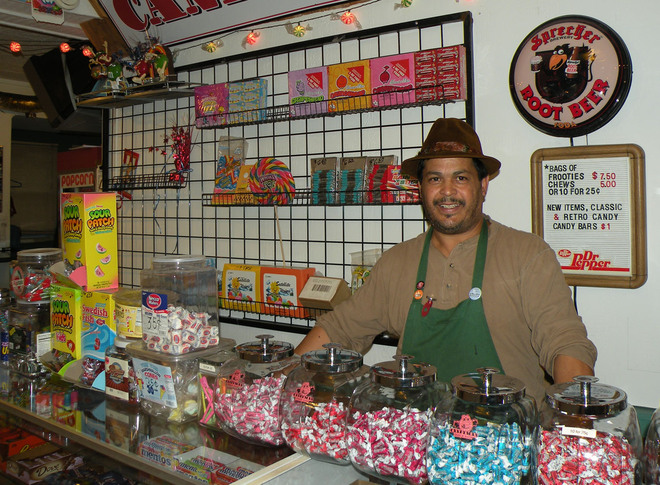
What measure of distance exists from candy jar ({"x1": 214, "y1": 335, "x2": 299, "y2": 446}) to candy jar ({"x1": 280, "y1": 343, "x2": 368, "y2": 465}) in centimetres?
11

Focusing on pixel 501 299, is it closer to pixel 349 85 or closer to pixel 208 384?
pixel 208 384

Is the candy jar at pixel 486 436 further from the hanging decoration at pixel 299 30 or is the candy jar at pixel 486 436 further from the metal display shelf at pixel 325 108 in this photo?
the hanging decoration at pixel 299 30

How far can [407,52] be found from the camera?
2.80 m

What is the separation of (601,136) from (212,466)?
191cm

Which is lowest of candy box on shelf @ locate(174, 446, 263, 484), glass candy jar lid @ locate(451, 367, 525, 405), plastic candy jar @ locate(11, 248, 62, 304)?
candy box on shelf @ locate(174, 446, 263, 484)

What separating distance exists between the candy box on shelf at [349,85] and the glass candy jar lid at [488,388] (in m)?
1.86

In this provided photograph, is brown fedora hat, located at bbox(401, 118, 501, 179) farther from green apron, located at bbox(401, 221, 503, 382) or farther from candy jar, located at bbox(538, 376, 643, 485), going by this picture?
candy jar, located at bbox(538, 376, 643, 485)

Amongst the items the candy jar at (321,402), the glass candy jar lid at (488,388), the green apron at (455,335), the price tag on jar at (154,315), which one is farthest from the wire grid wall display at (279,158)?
the glass candy jar lid at (488,388)

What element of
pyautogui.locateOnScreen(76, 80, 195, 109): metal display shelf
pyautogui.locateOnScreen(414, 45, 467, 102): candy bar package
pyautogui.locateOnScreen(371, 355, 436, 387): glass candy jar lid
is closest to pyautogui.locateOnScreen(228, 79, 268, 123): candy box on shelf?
pyautogui.locateOnScreen(76, 80, 195, 109): metal display shelf

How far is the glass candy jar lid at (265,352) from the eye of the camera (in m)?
1.59

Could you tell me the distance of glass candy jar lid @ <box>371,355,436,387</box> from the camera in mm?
1244

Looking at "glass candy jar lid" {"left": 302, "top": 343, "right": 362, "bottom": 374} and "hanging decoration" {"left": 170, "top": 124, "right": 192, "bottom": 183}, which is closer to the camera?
"glass candy jar lid" {"left": 302, "top": 343, "right": 362, "bottom": 374}

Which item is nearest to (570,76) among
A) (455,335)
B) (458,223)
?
(458,223)

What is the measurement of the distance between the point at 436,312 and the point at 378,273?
0.38 m
